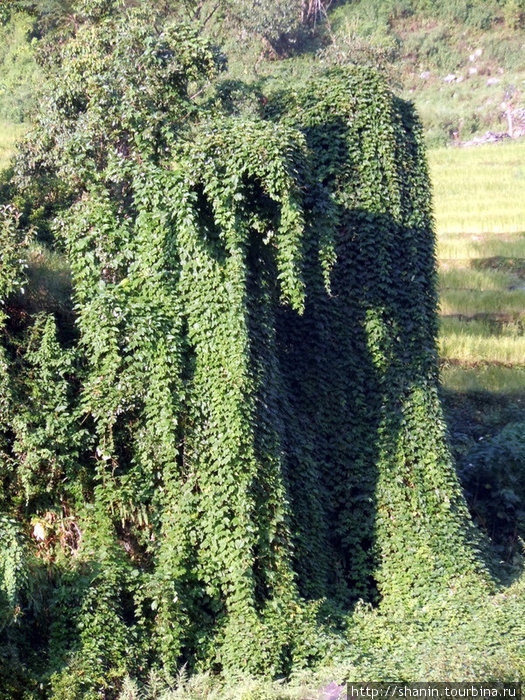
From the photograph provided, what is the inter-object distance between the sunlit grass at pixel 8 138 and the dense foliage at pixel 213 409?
37.5ft

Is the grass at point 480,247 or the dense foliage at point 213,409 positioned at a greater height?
the grass at point 480,247

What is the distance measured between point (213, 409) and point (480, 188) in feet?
73.0

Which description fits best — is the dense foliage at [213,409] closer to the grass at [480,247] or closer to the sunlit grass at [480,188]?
the grass at [480,247]

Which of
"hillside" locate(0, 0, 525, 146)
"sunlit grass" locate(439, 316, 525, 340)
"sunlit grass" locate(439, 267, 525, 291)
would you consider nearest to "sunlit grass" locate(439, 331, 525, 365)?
"sunlit grass" locate(439, 316, 525, 340)

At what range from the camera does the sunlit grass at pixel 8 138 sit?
2359 cm

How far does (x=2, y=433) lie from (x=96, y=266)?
6.93ft

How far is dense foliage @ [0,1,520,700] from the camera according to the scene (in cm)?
994

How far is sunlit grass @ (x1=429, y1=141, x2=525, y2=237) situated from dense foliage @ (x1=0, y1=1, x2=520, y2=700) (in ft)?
50.4

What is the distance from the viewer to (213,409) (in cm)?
1048

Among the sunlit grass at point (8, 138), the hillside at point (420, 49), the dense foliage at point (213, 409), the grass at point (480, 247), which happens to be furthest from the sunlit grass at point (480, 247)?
the dense foliage at point (213, 409)

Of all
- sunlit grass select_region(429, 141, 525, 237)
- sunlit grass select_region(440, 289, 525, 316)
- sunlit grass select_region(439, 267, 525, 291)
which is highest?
sunlit grass select_region(429, 141, 525, 237)

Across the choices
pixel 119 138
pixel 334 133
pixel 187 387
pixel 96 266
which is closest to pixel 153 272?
pixel 96 266

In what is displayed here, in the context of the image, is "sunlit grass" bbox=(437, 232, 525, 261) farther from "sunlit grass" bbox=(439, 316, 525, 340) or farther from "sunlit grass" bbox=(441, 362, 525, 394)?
"sunlit grass" bbox=(441, 362, 525, 394)

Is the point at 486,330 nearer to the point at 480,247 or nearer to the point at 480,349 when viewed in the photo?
the point at 480,349
